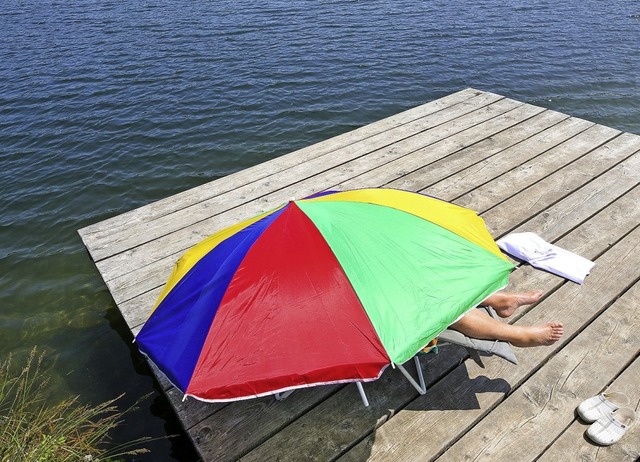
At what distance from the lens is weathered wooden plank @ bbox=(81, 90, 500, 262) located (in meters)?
5.96

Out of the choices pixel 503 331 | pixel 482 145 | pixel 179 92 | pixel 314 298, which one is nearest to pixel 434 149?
pixel 482 145

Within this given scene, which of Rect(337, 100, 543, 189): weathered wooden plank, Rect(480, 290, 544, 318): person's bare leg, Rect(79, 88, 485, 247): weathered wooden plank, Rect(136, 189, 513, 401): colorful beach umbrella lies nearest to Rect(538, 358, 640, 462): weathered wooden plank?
Rect(480, 290, 544, 318): person's bare leg

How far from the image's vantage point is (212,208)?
6383 millimetres

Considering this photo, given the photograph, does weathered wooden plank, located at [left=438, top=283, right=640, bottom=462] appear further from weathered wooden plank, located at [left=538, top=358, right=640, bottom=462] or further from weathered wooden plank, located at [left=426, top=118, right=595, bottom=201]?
weathered wooden plank, located at [left=426, top=118, right=595, bottom=201]

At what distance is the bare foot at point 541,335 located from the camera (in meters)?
3.85

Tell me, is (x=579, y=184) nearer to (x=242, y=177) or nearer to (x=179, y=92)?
(x=242, y=177)

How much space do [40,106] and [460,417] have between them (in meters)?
11.1

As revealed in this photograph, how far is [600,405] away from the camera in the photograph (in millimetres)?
3770

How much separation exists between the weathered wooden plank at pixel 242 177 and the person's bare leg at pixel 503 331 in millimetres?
3923

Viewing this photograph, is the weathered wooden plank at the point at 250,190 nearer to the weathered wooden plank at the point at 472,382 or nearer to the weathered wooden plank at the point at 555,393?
the weathered wooden plank at the point at 472,382

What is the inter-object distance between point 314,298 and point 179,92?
9754mm

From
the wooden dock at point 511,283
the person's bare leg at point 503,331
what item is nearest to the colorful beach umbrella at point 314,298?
the person's bare leg at point 503,331

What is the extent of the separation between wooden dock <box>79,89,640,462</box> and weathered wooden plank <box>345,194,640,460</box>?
1cm

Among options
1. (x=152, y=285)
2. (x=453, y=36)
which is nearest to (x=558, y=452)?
(x=152, y=285)
